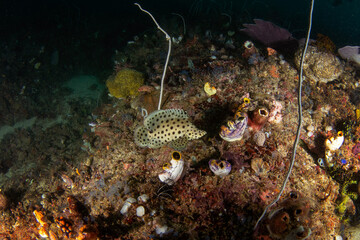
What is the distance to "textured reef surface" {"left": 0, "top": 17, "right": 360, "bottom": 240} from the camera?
3.40 metres

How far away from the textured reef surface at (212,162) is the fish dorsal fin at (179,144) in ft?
0.09

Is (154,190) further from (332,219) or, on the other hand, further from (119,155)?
(332,219)

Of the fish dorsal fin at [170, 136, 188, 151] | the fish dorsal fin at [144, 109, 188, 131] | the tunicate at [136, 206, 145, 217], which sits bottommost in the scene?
the tunicate at [136, 206, 145, 217]

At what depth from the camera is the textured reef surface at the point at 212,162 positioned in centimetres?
340

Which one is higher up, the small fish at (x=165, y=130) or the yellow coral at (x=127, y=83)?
the small fish at (x=165, y=130)

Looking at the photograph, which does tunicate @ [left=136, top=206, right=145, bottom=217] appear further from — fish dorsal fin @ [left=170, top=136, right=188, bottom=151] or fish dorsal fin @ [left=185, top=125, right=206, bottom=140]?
fish dorsal fin @ [left=185, top=125, right=206, bottom=140]

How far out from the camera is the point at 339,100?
5629mm

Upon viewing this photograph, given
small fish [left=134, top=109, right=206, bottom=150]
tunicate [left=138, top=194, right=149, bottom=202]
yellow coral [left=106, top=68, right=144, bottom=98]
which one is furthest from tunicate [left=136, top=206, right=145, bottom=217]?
yellow coral [left=106, top=68, right=144, bottom=98]

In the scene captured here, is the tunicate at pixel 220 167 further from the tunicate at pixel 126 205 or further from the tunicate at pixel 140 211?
the tunicate at pixel 126 205

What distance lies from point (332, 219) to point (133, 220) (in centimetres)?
416

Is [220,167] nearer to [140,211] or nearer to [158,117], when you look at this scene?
[158,117]

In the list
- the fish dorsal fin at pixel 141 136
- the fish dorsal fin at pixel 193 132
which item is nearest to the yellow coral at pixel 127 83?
the fish dorsal fin at pixel 141 136

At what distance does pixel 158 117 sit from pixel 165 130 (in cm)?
27

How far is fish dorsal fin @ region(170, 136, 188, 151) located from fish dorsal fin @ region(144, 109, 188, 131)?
1.35ft
